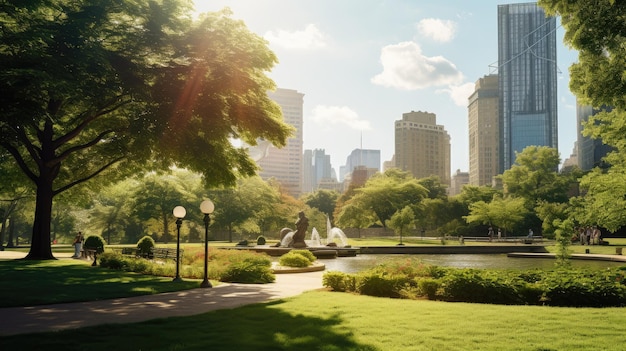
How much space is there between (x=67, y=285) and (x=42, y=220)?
12.2 m

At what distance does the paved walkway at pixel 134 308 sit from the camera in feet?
33.2

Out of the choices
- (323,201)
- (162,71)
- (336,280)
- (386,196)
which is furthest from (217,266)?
(323,201)

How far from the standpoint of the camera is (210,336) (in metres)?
8.54

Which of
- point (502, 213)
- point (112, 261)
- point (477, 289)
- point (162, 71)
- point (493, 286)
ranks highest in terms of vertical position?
point (162, 71)

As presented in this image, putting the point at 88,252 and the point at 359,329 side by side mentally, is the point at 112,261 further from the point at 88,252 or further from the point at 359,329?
the point at 359,329

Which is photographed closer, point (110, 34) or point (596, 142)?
point (110, 34)

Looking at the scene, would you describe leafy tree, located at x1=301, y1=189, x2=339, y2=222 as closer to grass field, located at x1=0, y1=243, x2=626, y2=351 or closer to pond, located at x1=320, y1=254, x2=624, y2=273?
pond, located at x1=320, y1=254, x2=624, y2=273

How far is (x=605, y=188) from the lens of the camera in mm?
31375

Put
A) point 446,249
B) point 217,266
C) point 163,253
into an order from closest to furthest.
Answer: point 217,266 → point 163,253 → point 446,249

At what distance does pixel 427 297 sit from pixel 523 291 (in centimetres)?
252

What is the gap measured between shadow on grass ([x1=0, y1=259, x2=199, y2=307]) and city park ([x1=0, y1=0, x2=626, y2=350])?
78mm

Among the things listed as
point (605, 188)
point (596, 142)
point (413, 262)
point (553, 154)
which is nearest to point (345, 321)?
point (413, 262)

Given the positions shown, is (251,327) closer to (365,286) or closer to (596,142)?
(365,286)

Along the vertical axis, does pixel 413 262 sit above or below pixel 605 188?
below
